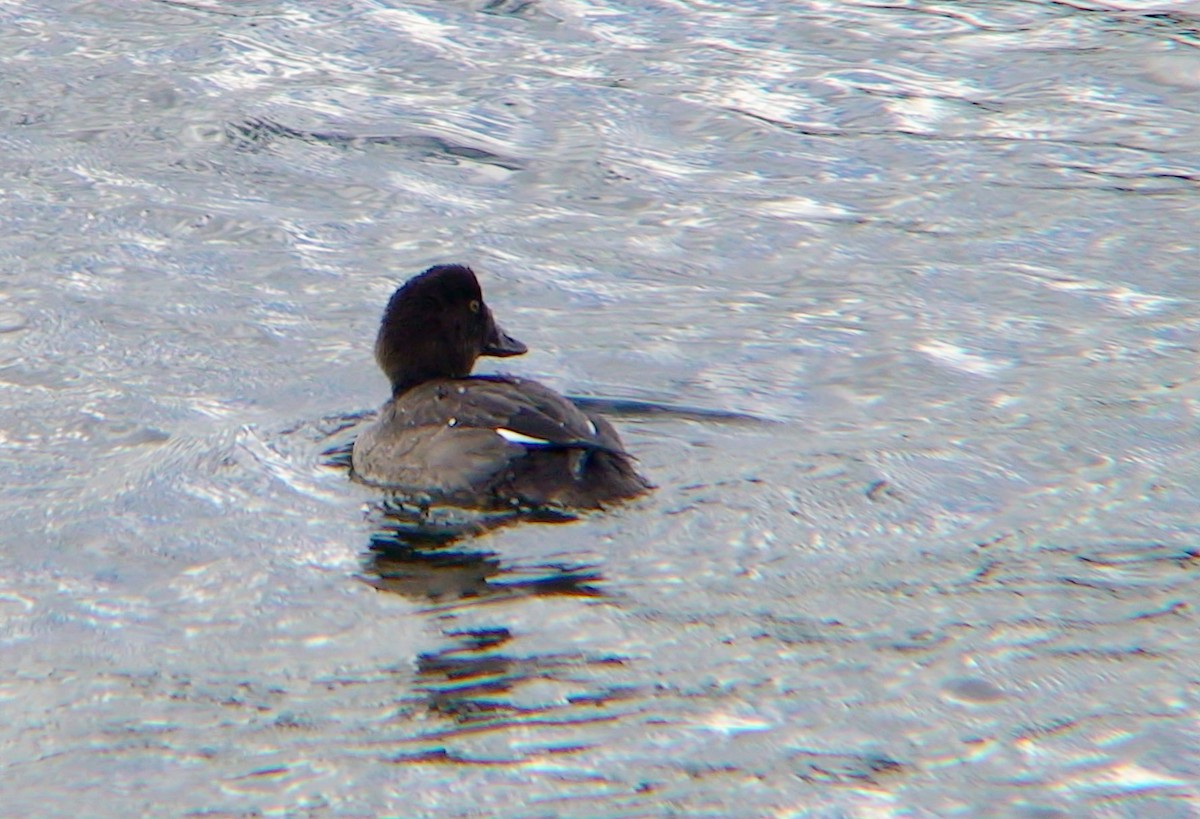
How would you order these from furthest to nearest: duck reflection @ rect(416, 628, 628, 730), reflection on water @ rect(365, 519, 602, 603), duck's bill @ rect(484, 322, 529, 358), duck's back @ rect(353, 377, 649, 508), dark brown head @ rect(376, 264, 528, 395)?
duck's bill @ rect(484, 322, 529, 358) → dark brown head @ rect(376, 264, 528, 395) → duck's back @ rect(353, 377, 649, 508) → reflection on water @ rect(365, 519, 602, 603) → duck reflection @ rect(416, 628, 628, 730)

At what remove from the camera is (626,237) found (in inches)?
433

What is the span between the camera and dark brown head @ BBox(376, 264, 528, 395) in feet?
28.7

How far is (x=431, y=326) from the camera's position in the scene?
28.7ft

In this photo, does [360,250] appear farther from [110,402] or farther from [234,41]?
[234,41]

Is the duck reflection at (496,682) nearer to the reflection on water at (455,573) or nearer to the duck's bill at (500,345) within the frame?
the reflection on water at (455,573)

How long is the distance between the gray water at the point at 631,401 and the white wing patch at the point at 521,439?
1.57ft

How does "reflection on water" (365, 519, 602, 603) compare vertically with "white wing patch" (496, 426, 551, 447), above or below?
below

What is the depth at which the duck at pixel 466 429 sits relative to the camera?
7.71 m

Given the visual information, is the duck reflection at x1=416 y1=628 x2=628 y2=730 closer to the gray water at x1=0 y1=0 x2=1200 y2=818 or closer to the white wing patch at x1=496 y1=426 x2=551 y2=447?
the gray water at x1=0 y1=0 x2=1200 y2=818

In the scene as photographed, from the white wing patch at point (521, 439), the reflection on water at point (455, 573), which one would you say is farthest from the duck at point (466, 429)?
the reflection on water at point (455, 573)

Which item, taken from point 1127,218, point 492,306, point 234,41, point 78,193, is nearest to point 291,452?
point 492,306

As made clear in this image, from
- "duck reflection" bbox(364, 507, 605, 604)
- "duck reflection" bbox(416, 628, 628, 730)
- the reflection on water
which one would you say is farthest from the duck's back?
"duck reflection" bbox(416, 628, 628, 730)

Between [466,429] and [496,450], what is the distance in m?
0.24

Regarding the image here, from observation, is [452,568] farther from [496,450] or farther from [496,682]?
[496,682]
